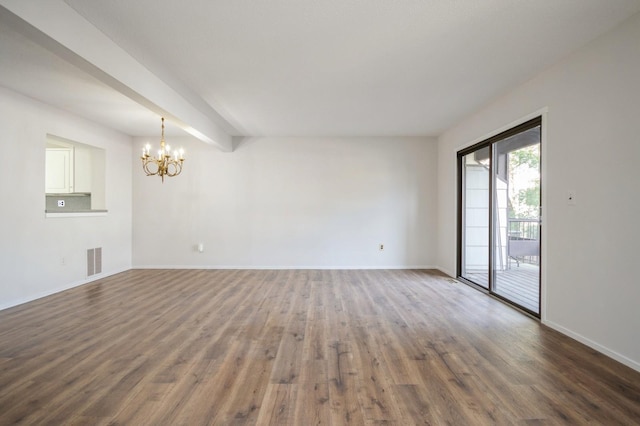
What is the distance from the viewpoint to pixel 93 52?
2400mm

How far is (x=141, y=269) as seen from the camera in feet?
19.0

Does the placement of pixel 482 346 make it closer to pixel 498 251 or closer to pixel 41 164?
pixel 498 251

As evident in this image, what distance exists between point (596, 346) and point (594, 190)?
4.20ft

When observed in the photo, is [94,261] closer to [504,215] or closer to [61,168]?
[61,168]

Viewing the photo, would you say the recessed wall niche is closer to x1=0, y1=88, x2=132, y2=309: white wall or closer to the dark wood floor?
x1=0, y1=88, x2=132, y2=309: white wall

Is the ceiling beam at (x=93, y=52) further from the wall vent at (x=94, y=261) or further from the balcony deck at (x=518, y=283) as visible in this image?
the balcony deck at (x=518, y=283)

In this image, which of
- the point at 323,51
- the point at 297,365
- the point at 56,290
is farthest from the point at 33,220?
the point at 323,51

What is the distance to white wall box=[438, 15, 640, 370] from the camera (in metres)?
2.26

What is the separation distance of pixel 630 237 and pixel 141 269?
6.76m

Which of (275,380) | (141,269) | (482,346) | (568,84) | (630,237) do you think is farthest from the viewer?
(141,269)

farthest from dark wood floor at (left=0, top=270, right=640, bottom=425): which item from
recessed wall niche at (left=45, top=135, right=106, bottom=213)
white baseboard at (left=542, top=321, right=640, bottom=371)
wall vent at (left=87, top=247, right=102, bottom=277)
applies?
recessed wall niche at (left=45, top=135, right=106, bottom=213)

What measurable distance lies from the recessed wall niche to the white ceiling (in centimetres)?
107

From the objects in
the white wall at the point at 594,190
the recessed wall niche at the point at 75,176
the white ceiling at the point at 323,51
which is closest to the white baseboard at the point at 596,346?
the white wall at the point at 594,190

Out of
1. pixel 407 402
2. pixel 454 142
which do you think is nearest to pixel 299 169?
pixel 454 142
